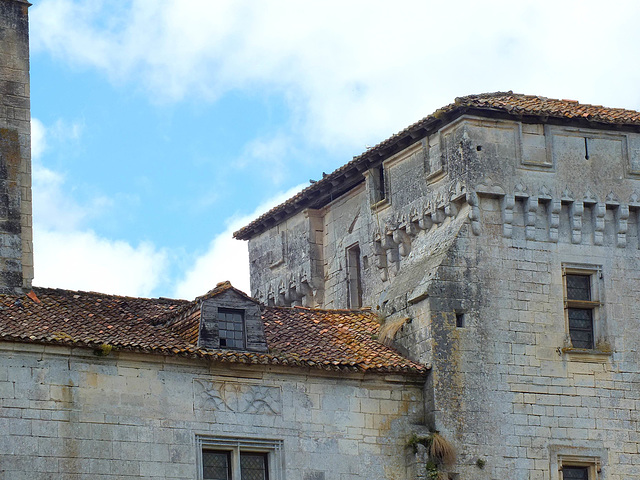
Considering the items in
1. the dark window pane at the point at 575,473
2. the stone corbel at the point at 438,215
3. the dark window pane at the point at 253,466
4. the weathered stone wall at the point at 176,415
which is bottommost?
the dark window pane at the point at 575,473

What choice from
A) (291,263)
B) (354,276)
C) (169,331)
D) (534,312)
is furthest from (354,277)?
(169,331)

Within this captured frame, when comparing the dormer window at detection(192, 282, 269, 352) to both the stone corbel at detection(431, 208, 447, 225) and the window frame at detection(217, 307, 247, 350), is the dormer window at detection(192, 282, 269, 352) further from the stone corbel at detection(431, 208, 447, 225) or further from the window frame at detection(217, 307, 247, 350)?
the stone corbel at detection(431, 208, 447, 225)

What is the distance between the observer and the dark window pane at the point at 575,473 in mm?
25766

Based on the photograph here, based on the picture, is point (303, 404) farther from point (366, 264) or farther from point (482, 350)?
point (366, 264)

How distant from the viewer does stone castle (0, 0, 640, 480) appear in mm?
22922

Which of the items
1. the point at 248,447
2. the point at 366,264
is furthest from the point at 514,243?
the point at 248,447

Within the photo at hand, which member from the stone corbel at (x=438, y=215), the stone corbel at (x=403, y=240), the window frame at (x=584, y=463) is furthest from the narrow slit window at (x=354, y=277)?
the window frame at (x=584, y=463)

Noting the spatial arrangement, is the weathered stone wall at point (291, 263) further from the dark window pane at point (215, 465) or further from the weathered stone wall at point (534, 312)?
the dark window pane at point (215, 465)

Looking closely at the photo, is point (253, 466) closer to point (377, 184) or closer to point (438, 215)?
point (438, 215)

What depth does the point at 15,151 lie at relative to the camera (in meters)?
25.7

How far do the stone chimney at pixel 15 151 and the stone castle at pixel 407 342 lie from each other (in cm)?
4

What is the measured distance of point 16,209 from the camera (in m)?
25.4

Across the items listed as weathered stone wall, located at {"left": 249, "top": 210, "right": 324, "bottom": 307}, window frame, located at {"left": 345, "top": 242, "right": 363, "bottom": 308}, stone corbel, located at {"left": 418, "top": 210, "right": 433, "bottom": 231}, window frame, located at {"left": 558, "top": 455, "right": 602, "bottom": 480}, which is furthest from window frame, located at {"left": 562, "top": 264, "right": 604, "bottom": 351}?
weathered stone wall, located at {"left": 249, "top": 210, "right": 324, "bottom": 307}

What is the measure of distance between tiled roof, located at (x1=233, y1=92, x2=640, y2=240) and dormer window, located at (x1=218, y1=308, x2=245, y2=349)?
514cm
